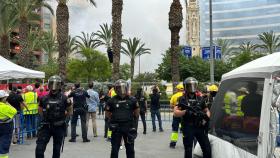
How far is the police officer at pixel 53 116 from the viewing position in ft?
24.3

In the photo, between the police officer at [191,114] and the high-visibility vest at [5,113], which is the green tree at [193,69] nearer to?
the high-visibility vest at [5,113]

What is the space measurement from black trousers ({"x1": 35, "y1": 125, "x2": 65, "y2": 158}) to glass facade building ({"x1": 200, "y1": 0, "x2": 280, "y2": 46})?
12554 cm

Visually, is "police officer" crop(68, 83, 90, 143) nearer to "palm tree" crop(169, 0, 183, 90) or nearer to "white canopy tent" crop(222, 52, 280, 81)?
"white canopy tent" crop(222, 52, 280, 81)

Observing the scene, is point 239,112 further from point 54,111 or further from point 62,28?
point 62,28

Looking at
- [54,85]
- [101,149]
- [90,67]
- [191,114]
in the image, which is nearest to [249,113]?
[191,114]

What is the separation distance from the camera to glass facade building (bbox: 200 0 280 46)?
133500 millimetres

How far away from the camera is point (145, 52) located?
6944cm

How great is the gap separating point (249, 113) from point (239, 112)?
1.02ft

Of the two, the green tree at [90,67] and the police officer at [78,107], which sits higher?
the green tree at [90,67]

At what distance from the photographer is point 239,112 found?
4113 millimetres

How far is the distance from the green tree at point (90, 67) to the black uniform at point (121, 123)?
45.2 metres

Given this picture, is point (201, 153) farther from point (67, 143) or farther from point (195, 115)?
point (67, 143)

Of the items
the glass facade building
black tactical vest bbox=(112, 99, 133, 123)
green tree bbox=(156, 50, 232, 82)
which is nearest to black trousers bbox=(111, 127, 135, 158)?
black tactical vest bbox=(112, 99, 133, 123)

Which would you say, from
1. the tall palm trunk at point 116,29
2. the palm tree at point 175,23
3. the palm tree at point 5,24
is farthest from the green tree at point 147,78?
the tall palm trunk at point 116,29
